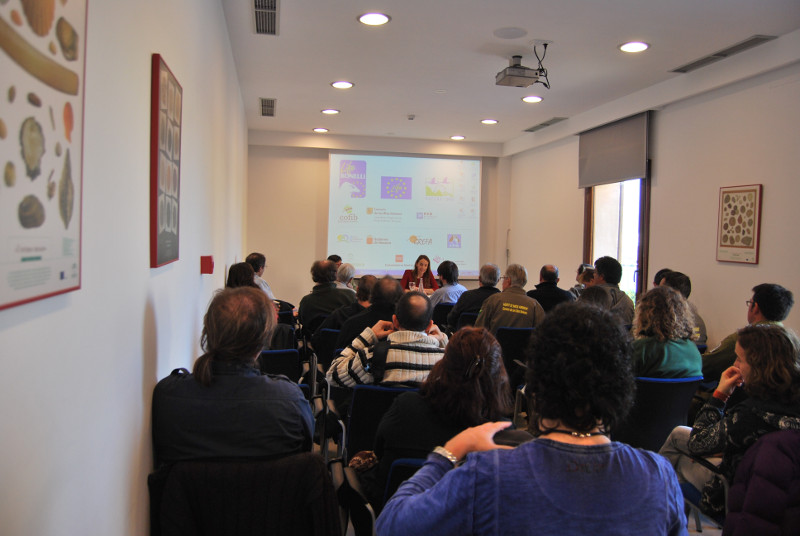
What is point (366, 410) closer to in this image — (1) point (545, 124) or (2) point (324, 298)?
(2) point (324, 298)

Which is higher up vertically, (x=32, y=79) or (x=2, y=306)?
(x=32, y=79)

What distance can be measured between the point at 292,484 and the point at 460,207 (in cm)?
814

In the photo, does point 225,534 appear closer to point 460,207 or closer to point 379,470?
point 379,470

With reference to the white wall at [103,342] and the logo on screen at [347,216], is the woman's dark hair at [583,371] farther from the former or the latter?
the logo on screen at [347,216]

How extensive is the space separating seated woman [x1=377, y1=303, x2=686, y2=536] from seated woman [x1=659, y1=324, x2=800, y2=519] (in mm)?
1099

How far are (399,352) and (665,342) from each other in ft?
4.71

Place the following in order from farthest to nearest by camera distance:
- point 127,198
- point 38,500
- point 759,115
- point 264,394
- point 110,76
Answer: point 759,115
point 264,394
point 127,198
point 110,76
point 38,500

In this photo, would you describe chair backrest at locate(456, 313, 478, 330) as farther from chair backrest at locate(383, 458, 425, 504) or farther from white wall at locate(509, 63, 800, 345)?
chair backrest at locate(383, 458, 425, 504)

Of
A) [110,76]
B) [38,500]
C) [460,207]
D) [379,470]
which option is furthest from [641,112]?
[38,500]

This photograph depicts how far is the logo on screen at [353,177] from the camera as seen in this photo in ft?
29.5

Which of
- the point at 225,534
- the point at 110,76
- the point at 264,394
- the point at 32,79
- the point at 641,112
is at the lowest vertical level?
the point at 225,534

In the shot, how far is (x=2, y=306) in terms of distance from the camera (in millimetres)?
735

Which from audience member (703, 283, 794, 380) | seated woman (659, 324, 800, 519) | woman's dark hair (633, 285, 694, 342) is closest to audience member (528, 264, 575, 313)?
audience member (703, 283, 794, 380)

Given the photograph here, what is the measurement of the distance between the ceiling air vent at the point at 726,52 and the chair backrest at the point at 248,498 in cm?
469
